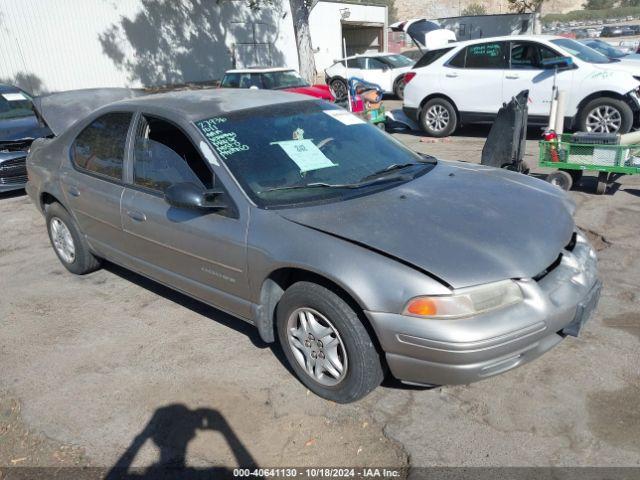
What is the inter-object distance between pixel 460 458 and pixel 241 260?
1.56 meters

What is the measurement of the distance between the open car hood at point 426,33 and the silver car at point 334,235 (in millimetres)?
10722

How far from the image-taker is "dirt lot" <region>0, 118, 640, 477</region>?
2.71 meters

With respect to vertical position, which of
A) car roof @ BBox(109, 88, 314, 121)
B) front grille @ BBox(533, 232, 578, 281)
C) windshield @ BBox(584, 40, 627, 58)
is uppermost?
car roof @ BBox(109, 88, 314, 121)

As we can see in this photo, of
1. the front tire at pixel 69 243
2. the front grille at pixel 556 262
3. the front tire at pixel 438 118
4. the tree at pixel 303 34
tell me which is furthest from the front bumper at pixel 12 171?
the tree at pixel 303 34

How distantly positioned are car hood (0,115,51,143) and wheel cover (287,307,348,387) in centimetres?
686

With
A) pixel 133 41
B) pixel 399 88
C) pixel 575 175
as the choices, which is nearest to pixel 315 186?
pixel 575 175

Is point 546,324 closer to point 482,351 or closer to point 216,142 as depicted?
point 482,351

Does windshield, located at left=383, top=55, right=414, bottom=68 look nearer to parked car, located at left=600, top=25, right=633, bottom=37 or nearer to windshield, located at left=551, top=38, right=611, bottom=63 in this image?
windshield, located at left=551, top=38, right=611, bottom=63

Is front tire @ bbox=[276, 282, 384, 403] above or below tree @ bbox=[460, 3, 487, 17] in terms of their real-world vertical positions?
below

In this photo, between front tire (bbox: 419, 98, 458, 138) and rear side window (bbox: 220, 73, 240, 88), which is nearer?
front tire (bbox: 419, 98, 458, 138)

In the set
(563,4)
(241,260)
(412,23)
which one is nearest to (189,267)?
(241,260)

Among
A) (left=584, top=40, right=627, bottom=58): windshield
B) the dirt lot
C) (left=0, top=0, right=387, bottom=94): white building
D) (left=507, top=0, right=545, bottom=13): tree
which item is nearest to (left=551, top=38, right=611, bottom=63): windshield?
(left=584, top=40, right=627, bottom=58): windshield

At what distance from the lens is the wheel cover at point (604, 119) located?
8500mm

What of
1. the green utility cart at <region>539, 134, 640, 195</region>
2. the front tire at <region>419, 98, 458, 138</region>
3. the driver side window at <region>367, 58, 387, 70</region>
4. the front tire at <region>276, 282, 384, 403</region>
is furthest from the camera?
the driver side window at <region>367, 58, 387, 70</region>
